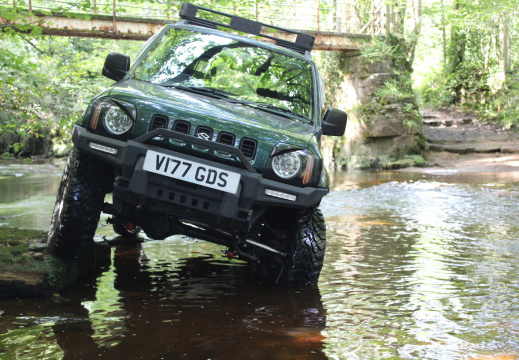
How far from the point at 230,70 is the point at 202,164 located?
1628 millimetres

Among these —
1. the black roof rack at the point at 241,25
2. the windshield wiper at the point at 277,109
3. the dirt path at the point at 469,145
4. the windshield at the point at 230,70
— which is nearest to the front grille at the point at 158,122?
the windshield at the point at 230,70

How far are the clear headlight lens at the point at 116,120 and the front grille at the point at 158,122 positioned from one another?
145 millimetres

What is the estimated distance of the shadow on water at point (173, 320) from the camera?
9.48 feet

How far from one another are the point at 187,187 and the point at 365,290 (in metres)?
1.54

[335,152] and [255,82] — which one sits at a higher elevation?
[255,82]

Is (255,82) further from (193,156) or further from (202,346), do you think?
(202,346)

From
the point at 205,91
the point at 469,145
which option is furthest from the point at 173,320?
the point at 469,145

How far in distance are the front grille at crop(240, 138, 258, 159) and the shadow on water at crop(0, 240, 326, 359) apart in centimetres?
98

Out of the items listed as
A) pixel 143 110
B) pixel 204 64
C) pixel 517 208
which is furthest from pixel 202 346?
pixel 517 208

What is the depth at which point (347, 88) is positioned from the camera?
2272cm

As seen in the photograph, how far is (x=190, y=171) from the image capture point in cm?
367

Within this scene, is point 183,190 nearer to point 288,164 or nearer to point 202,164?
point 202,164

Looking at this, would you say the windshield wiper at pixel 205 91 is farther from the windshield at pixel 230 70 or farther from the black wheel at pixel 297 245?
the black wheel at pixel 297 245

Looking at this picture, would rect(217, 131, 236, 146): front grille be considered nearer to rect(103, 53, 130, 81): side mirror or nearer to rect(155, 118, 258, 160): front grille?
rect(155, 118, 258, 160): front grille
